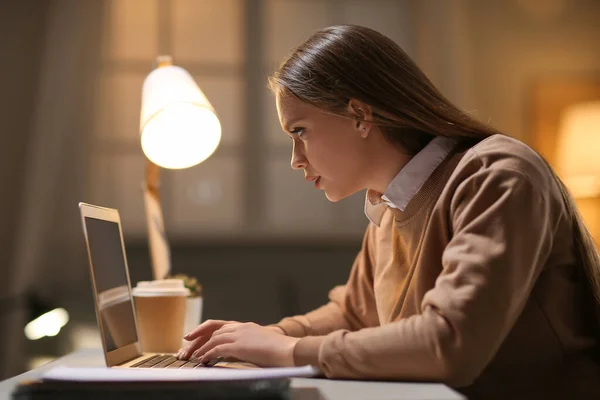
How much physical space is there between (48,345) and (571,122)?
2.59m

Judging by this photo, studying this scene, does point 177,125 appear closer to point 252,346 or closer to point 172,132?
point 172,132

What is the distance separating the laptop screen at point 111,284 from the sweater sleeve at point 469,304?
1.27ft

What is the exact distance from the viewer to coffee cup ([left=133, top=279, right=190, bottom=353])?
4.54 ft

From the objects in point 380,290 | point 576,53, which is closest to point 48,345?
point 380,290

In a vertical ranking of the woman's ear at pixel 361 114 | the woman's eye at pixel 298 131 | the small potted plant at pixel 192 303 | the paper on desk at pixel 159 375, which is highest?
the woman's ear at pixel 361 114

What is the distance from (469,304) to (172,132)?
0.98m

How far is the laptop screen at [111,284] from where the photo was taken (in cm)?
112

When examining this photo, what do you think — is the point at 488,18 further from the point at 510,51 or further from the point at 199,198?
the point at 199,198

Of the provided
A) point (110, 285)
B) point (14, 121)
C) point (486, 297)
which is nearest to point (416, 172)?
point (486, 297)

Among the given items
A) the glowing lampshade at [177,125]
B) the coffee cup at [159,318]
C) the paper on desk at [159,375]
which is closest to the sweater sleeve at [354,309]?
the coffee cup at [159,318]

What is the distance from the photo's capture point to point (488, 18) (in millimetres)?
3746

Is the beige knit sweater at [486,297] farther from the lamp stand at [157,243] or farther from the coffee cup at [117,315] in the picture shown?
the lamp stand at [157,243]

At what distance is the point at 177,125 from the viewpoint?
1.62m

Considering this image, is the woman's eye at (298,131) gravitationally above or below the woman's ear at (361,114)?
below
